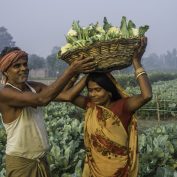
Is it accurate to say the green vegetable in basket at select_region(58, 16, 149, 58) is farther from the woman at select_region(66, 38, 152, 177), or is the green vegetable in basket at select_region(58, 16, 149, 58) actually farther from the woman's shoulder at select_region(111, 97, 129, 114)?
the woman's shoulder at select_region(111, 97, 129, 114)

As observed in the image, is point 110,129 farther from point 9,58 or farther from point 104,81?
point 9,58

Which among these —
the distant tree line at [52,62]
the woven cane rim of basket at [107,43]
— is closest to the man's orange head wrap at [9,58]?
the woven cane rim of basket at [107,43]

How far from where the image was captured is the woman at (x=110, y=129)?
2.88 metres

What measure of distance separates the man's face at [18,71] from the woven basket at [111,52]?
44 cm

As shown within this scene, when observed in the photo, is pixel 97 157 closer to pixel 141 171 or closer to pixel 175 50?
pixel 141 171

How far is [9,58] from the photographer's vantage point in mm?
2930

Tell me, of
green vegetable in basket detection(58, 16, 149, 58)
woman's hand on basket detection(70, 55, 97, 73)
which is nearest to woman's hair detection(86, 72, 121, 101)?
woman's hand on basket detection(70, 55, 97, 73)

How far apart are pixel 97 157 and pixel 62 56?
772 mm

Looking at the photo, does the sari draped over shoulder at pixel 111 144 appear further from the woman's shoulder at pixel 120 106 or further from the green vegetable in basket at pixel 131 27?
the green vegetable in basket at pixel 131 27

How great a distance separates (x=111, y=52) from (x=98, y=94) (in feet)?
1.29

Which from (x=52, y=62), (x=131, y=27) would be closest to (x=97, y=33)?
(x=131, y=27)

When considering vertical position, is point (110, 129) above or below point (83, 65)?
below

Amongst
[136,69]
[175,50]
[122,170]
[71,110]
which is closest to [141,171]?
[122,170]

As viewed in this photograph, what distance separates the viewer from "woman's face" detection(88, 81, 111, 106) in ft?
9.51
